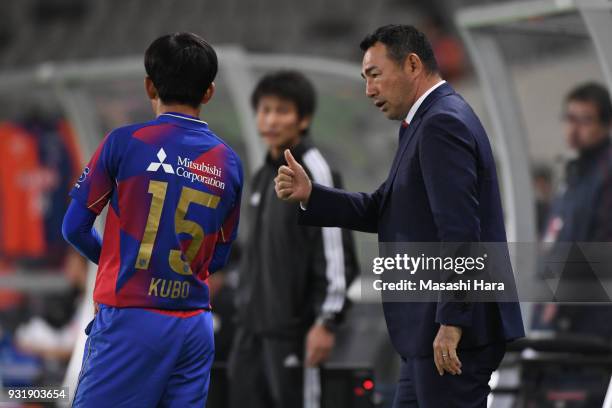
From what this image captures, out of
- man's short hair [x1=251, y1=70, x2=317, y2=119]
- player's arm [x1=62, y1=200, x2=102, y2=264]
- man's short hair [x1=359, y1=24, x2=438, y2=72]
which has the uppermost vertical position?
man's short hair [x1=251, y1=70, x2=317, y2=119]

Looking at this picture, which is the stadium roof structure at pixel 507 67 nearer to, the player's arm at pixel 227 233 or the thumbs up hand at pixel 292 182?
the thumbs up hand at pixel 292 182

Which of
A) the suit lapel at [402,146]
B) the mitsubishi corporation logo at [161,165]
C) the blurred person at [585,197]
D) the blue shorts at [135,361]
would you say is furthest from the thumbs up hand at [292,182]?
the blurred person at [585,197]

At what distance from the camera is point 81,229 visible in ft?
11.2

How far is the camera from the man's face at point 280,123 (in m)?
5.30

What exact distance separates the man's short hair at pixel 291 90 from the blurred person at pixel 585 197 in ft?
4.62

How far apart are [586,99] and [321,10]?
469 inches

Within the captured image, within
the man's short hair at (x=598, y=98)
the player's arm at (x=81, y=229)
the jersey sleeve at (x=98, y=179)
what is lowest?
the player's arm at (x=81, y=229)

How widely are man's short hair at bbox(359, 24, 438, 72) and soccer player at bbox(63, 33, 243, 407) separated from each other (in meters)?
0.55

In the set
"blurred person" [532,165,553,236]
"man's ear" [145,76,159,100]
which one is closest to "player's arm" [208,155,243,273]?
"man's ear" [145,76,159,100]

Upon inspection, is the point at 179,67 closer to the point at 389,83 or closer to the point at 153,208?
the point at 153,208

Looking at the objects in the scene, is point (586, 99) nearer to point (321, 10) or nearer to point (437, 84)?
point (437, 84)

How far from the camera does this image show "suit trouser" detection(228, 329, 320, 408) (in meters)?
5.16

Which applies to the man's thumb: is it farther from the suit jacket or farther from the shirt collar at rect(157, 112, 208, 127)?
the shirt collar at rect(157, 112, 208, 127)

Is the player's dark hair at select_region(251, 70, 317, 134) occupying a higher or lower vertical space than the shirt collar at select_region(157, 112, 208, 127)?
higher
